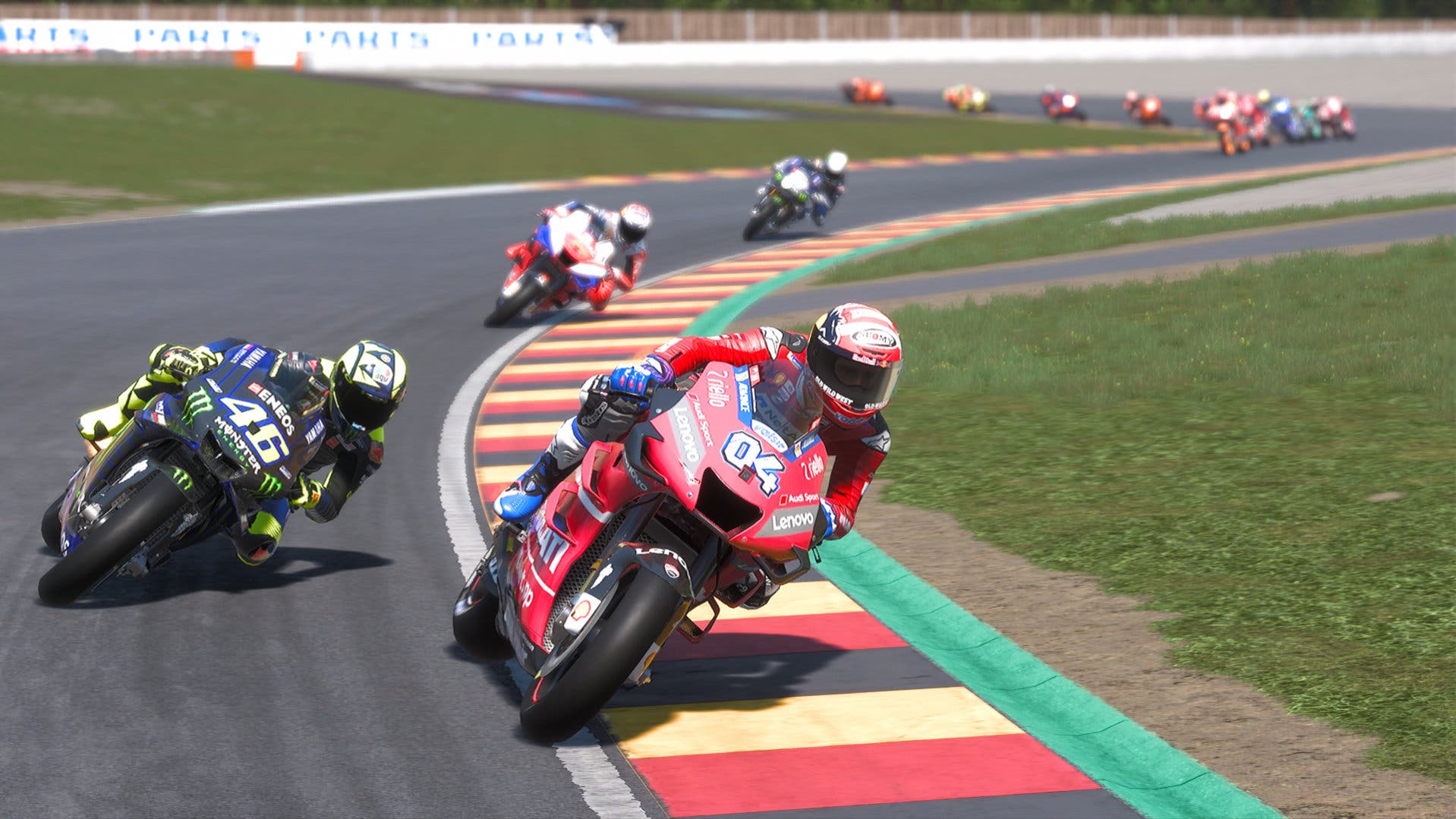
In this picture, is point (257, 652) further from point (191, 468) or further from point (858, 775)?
point (858, 775)

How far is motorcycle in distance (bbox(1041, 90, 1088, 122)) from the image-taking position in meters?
50.6

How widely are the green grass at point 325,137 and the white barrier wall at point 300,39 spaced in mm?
9058

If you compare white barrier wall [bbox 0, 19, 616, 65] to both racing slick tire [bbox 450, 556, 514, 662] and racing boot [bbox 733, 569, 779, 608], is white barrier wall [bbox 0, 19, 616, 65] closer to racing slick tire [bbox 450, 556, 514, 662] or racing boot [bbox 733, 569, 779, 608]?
racing slick tire [bbox 450, 556, 514, 662]

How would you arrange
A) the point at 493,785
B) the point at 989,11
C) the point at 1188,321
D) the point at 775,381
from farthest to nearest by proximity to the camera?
the point at 989,11
the point at 1188,321
the point at 775,381
the point at 493,785

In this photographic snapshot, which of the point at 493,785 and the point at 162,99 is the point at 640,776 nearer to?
the point at 493,785

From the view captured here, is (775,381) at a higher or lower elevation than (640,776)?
higher

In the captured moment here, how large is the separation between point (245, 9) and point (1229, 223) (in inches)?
1722

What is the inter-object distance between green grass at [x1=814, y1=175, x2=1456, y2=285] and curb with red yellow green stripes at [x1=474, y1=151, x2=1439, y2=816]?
1260 cm

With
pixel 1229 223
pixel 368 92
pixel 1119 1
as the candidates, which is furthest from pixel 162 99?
pixel 1119 1

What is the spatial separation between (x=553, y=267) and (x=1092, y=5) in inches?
2418

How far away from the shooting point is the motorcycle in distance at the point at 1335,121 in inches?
1810

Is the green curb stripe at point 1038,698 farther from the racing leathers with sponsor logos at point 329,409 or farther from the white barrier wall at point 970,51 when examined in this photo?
the white barrier wall at point 970,51

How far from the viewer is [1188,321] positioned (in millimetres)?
16203

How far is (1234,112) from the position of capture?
135ft
